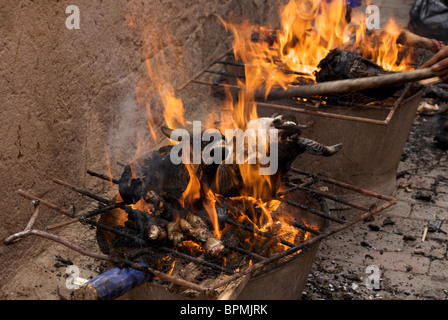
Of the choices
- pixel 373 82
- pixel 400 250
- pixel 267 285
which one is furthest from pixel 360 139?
pixel 267 285

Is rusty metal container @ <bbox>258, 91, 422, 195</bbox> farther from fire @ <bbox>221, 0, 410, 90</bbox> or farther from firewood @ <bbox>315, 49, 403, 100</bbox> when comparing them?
fire @ <bbox>221, 0, 410, 90</bbox>

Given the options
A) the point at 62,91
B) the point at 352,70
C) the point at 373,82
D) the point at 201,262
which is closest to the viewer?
the point at 201,262

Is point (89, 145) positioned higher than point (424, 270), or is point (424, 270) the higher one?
point (89, 145)

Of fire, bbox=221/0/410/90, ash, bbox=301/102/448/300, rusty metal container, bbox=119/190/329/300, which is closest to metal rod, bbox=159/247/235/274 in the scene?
rusty metal container, bbox=119/190/329/300

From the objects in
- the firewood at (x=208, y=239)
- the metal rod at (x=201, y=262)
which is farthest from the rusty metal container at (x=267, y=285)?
the firewood at (x=208, y=239)

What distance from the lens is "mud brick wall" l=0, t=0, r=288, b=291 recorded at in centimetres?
350

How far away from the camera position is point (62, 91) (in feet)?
12.9

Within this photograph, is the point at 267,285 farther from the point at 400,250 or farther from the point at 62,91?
the point at 62,91

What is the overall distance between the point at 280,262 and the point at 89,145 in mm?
2207

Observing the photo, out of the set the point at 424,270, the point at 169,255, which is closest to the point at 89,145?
the point at 169,255

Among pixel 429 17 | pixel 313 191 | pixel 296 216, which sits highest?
pixel 429 17

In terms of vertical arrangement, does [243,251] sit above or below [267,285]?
above

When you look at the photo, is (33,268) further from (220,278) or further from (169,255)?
(220,278)
